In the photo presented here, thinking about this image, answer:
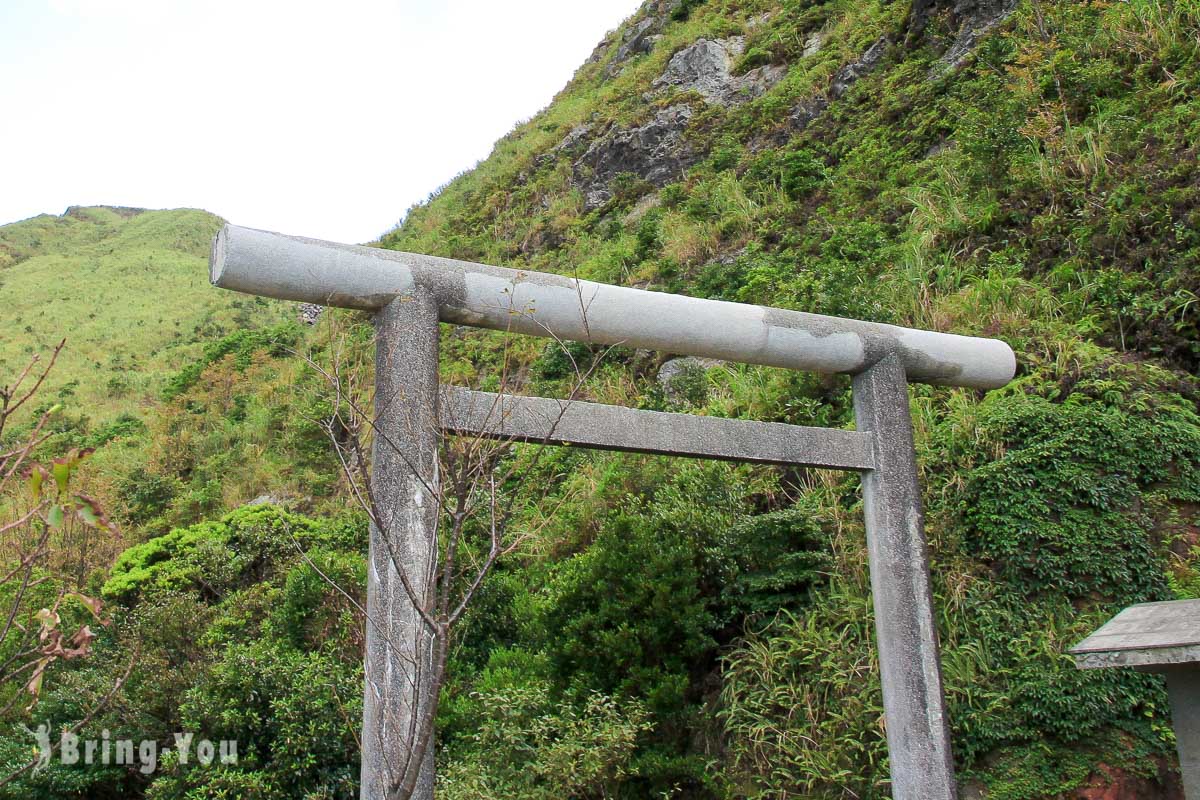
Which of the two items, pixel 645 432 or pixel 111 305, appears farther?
pixel 111 305

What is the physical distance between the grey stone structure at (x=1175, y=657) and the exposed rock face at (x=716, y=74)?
13862 mm

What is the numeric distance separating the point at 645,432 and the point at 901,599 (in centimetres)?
155

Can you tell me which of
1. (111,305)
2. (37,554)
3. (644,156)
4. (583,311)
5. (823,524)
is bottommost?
(37,554)

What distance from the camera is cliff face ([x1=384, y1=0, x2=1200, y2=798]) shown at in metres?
5.36

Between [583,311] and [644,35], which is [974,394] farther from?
[644,35]

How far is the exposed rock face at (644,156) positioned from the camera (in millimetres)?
15883

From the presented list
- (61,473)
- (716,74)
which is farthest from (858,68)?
(61,473)

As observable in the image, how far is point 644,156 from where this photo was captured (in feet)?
54.4

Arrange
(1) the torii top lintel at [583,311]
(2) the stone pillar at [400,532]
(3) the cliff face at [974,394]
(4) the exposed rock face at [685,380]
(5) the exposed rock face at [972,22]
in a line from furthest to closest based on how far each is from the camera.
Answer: (5) the exposed rock face at [972,22]
(4) the exposed rock face at [685,380]
(3) the cliff face at [974,394]
(1) the torii top lintel at [583,311]
(2) the stone pillar at [400,532]

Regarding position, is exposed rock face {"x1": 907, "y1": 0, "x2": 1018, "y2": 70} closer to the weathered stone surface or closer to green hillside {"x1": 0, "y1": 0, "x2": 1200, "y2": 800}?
green hillside {"x1": 0, "y1": 0, "x2": 1200, "y2": 800}

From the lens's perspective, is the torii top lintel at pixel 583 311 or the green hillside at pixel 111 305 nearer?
the torii top lintel at pixel 583 311

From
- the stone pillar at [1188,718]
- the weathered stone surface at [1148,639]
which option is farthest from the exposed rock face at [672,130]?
the stone pillar at [1188,718]

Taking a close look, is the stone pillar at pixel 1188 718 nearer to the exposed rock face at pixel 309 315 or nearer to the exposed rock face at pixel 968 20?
the exposed rock face at pixel 968 20

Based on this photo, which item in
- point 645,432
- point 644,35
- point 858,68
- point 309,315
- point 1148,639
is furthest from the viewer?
point 309,315
